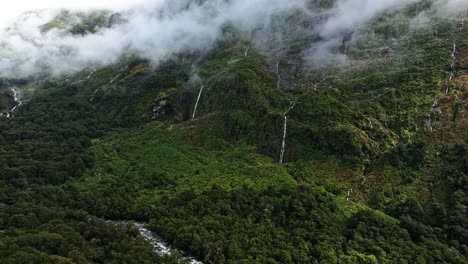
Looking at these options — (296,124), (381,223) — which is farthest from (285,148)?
(381,223)

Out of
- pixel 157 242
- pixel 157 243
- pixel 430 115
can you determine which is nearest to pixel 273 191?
pixel 157 242

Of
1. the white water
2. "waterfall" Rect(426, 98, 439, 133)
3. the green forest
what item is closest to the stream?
the white water

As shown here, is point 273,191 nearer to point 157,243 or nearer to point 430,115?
point 157,243

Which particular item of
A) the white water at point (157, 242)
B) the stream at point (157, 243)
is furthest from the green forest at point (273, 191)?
the white water at point (157, 242)

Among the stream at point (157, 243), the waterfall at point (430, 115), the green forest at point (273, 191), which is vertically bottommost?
the stream at point (157, 243)

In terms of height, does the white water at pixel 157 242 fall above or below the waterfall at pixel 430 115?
below

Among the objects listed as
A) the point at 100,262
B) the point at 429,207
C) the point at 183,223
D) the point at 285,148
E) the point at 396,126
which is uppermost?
the point at 396,126

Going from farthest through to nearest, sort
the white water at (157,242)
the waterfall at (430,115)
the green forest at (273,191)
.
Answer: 1. the waterfall at (430,115)
2. the white water at (157,242)
3. the green forest at (273,191)

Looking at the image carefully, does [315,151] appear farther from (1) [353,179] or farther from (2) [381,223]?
(2) [381,223]

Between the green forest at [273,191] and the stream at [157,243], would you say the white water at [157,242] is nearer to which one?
the stream at [157,243]

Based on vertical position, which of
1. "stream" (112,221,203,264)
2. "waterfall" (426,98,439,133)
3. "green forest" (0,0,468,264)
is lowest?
"stream" (112,221,203,264)

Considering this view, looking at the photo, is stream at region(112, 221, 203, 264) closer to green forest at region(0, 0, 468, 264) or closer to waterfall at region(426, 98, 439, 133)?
green forest at region(0, 0, 468, 264)
